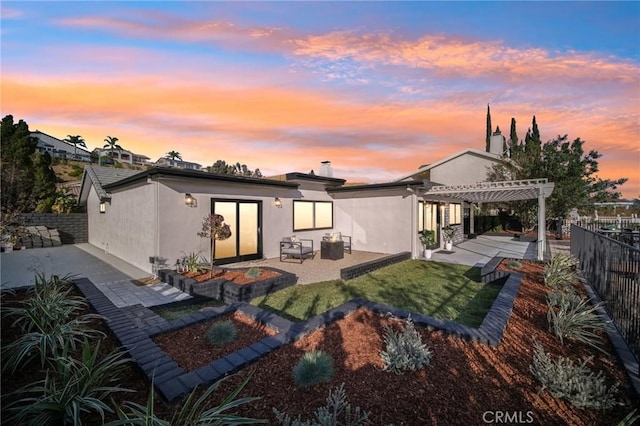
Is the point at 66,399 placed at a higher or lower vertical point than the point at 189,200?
lower

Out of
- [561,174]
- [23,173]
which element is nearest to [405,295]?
[561,174]

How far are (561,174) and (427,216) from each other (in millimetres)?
10518

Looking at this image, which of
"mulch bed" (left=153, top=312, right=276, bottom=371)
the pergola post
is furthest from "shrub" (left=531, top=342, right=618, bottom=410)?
the pergola post

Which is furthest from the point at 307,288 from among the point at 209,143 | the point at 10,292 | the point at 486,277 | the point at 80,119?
the point at 209,143

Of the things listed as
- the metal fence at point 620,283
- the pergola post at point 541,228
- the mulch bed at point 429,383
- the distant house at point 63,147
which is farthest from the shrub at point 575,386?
the distant house at point 63,147

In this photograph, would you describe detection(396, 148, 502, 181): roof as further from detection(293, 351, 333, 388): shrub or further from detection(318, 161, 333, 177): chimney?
detection(293, 351, 333, 388): shrub

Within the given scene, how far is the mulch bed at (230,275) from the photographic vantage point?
21.6 ft

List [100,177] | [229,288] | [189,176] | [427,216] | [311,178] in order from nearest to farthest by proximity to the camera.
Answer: [229,288]
[189,176]
[311,178]
[427,216]
[100,177]

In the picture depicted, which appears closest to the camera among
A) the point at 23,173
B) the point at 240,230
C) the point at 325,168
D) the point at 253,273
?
the point at 253,273

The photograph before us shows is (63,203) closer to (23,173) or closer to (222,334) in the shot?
(23,173)

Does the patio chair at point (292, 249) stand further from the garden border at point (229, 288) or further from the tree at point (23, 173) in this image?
the tree at point (23, 173)

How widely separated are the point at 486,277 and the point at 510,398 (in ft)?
17.7

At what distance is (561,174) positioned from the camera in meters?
16.7

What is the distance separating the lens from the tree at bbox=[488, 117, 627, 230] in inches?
659
